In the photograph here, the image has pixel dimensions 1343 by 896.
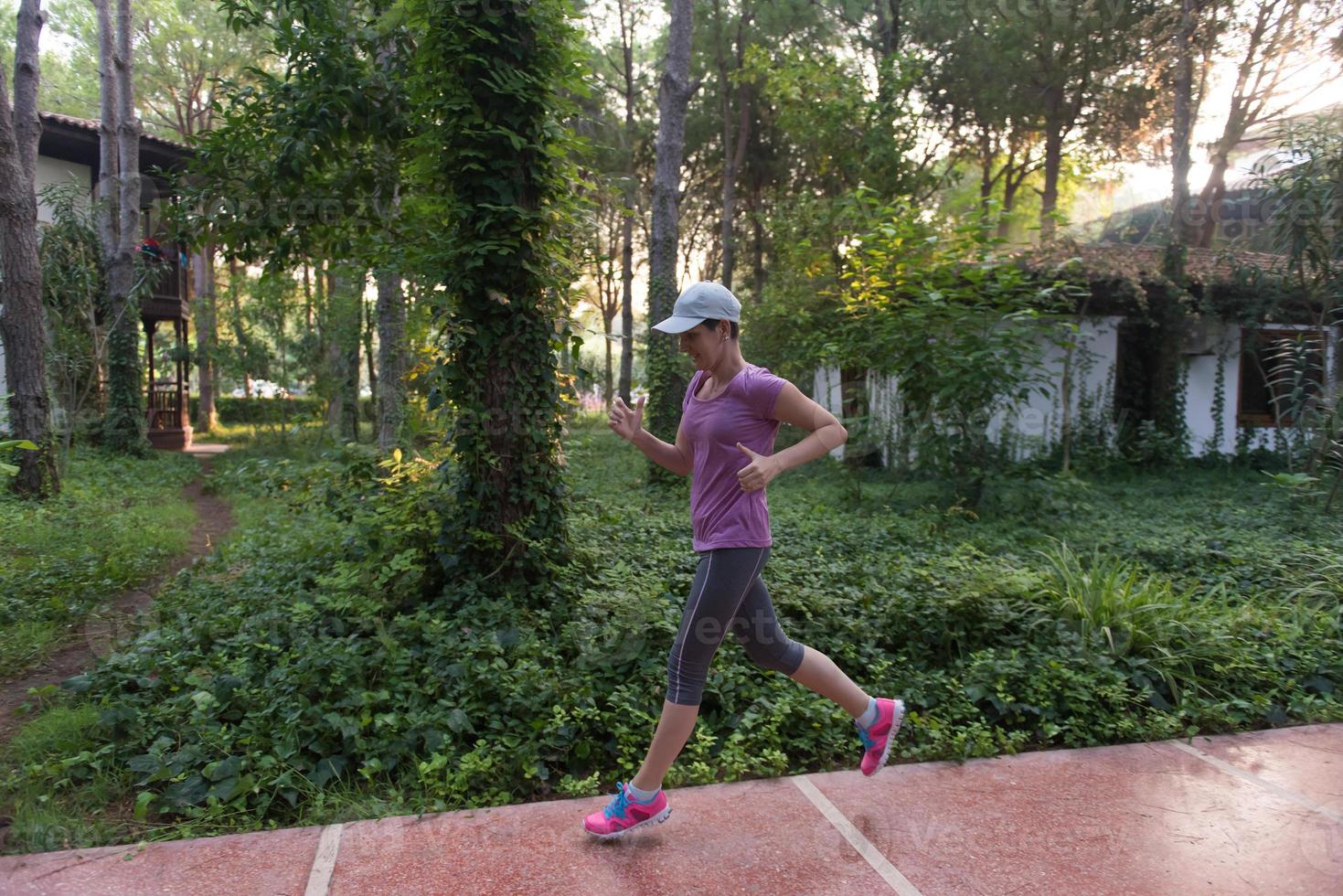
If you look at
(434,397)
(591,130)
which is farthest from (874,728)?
(591,130)

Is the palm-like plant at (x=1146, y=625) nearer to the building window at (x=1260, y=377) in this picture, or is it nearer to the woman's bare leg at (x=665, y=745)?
the woman's bare leg at (x=665, y=745)

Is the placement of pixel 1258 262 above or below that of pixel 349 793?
above

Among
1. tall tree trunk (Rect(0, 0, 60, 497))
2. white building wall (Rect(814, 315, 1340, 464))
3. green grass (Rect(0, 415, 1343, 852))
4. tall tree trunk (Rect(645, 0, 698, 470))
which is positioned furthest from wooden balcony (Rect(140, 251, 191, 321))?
green grass (Rect(0, 415, 1343, 852))

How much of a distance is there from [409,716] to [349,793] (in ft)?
1.25

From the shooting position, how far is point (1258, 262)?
14.4 metres

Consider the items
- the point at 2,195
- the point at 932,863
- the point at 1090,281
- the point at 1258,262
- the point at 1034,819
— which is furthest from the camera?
the point at 1258,262

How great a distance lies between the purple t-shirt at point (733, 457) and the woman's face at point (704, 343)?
78mm

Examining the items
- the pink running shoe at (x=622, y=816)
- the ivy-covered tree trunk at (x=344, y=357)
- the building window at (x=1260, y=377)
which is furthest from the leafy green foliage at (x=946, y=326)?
the ivy-covered tree trunk at (x=344, y=357)

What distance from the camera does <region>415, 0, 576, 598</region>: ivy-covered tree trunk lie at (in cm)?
471

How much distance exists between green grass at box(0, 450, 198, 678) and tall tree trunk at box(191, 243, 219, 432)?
9.62m

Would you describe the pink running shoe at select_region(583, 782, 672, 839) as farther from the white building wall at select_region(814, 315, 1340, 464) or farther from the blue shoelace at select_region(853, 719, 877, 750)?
the white building wall at select_region(814, 315, 1340, 464)

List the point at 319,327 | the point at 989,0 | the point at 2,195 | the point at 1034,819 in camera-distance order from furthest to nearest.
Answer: the point at 319,327 < the point at 989,0 < the point at 2,195 < the point at 1034,819

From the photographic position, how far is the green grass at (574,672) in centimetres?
325

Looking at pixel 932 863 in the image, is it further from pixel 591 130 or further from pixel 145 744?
pixel 591 130
